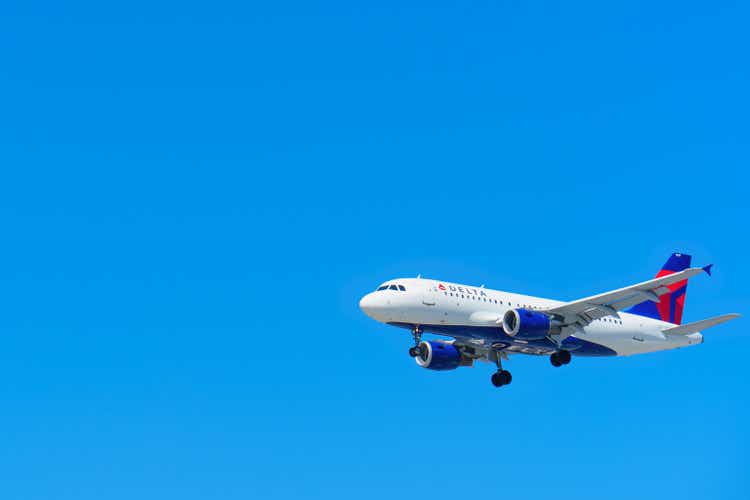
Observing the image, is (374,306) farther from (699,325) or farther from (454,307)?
(699,325)

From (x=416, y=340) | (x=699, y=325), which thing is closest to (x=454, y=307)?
(x=416, y=340)

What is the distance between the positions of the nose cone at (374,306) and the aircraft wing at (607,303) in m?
10.2

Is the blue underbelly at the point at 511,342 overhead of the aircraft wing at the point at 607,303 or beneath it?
beneath

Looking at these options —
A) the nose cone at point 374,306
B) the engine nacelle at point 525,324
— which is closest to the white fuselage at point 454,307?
the nose cone at point 374,306

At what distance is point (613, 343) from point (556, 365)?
491cm

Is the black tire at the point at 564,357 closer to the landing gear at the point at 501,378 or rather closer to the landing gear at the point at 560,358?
the landing gear at the point at 560,358

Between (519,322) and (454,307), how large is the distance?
12.3 ft

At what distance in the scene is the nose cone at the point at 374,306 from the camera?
2254 inches

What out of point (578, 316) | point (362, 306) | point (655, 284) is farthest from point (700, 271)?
point (362, 306)

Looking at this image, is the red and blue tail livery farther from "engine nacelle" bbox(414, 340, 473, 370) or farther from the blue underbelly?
"engine nacelle" bbox(414, 340, 473, 370)

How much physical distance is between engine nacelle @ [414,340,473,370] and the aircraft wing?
23.3 ft

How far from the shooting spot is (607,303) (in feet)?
195

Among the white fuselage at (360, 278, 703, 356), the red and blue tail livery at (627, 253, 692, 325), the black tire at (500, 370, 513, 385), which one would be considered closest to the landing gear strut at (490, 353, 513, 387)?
the black tire at (500, 370, 513, 385)

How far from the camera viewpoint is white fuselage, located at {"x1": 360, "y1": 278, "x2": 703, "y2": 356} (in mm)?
57375
